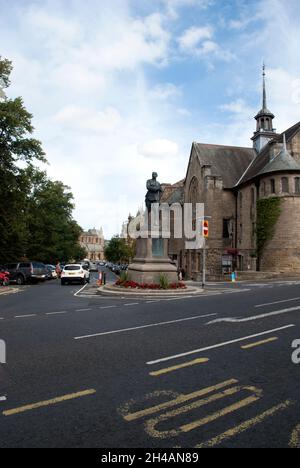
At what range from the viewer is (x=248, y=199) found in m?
42.1

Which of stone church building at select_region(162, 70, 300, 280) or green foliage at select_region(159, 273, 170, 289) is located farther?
stone church building at select_region(162, 70, 300, 280)

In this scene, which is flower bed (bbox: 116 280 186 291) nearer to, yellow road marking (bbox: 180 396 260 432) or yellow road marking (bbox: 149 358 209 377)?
yellow road marking (bbox: 149 358 209 377)

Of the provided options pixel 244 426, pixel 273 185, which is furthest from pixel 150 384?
pixel 273 185

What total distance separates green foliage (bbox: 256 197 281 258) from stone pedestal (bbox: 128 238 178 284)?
800 inches

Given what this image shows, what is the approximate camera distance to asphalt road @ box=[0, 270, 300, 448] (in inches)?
139

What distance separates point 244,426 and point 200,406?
637 mm

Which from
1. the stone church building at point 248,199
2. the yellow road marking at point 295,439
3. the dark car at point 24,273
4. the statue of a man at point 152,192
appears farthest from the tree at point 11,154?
the yellow road marking at point 295,439

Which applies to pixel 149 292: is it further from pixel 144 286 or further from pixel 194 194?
pixel 194 194

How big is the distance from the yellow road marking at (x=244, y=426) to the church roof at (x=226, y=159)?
144ft

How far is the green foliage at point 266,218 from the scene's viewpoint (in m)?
35.9

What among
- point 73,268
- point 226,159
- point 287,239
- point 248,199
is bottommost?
point 73,268

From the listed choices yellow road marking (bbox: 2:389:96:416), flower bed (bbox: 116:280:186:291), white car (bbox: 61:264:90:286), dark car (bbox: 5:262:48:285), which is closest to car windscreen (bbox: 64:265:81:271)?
white car (bbox: 61:264:90:286)

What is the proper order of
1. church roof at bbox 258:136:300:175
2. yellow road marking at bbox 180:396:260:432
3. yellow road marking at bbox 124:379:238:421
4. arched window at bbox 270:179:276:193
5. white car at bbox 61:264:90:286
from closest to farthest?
yellow road marking at bbox 180:396:260:432 < yellow road marking at bbox 124:379:238:421 < white car at bbox 61:264:90:286 < church roof at bbox 258:136:300:175 < arched window at bbox 270:179:276:193
